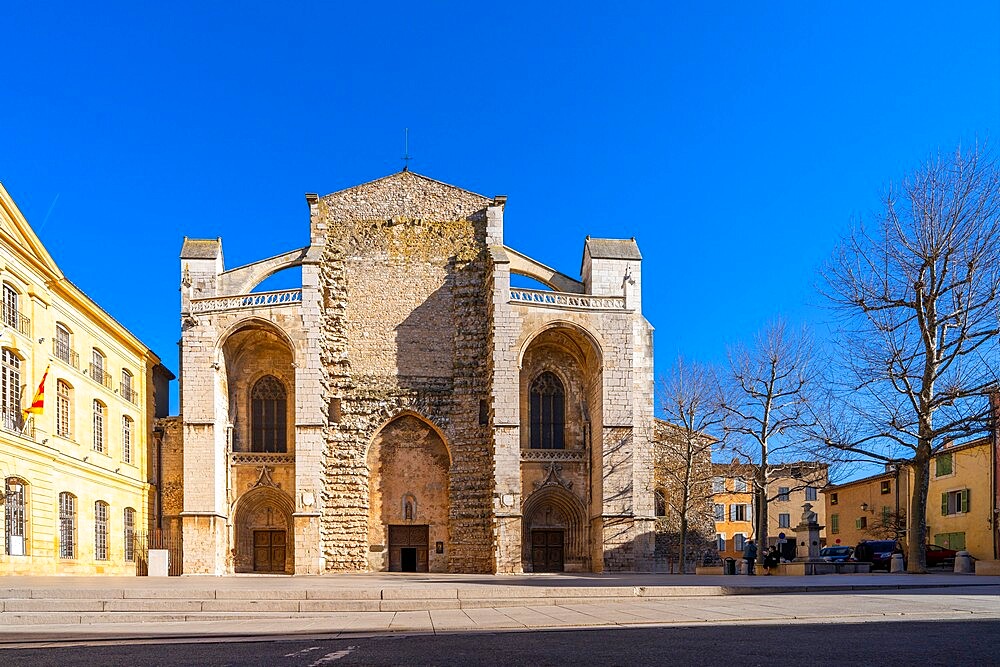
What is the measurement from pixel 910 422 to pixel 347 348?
19318 millimetres

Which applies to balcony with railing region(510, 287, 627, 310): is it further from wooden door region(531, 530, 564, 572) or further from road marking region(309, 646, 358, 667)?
road marking region(309, 646, 358, 667)

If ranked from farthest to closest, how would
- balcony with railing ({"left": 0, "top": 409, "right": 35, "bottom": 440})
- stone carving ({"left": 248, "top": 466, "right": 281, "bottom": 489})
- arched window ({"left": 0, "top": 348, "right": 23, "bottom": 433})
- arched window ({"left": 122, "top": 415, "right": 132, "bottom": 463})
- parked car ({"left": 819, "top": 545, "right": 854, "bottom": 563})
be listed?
parked car ({"left": 819, "top": 545, "right": 854, "bottom": 563})
arched window ({"left": 122, "top": 415, "right": 132, "bottom": 463})
stone carving ({"left": 248, "top": 466, "right": 281, "bottom": 489})
arched window ({"left": 0, "top": 348, "right": 23, "bottom": 433})
balcony with railing ({"left": 0, "top": 409, "right": 35, "bottom": 440})

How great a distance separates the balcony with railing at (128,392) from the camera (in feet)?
110

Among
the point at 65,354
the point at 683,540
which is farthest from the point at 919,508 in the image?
the point at 65,354

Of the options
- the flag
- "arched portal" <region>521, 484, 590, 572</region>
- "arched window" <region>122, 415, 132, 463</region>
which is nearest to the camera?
the flag

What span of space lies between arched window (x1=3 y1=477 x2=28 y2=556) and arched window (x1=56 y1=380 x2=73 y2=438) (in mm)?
3275

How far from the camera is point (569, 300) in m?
32.3

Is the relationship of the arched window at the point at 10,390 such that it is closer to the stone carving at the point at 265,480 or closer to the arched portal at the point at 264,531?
the stone carving at the point at 265,480

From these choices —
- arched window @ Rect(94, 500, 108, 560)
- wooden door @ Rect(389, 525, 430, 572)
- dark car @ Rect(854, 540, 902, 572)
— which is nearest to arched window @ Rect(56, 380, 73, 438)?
arched window @ Rect(94, 500, 108, 560)

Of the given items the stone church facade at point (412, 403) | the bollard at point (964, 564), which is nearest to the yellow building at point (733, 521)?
the stone church facade at point (412, 403)

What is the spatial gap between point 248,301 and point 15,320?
7.70 metres

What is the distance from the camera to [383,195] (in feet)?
114

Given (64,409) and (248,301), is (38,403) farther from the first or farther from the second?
(248,301)

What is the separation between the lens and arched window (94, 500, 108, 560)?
30.1 meters
